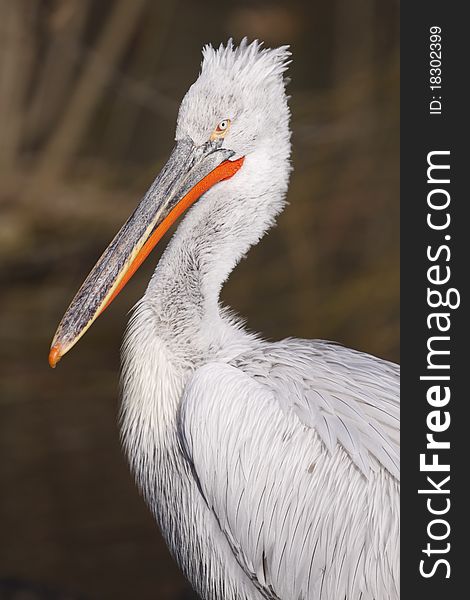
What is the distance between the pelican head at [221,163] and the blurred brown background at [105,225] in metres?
3.01

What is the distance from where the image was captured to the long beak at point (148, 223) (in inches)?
151

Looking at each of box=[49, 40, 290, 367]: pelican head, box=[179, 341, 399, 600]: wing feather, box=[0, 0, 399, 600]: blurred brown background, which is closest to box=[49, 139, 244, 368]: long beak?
box=[49, 40, 290, 367]: pelican head

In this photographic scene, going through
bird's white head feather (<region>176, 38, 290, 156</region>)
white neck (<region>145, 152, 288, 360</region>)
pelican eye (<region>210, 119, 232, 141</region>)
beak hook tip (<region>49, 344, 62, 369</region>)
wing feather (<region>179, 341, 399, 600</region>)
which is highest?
bird's white head feather (<region>176, 38, 290, 156</region>)

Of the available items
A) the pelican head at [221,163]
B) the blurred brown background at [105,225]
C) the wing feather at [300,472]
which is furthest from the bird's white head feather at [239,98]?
the blurred brown background at [105,225]

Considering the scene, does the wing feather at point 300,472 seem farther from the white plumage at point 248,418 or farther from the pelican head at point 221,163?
the pelican head at point 221,163

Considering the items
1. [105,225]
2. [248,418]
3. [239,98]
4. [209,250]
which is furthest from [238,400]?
[105,225]

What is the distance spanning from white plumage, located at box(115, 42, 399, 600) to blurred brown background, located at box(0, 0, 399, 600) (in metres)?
2.86

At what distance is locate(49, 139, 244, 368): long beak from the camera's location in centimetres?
384

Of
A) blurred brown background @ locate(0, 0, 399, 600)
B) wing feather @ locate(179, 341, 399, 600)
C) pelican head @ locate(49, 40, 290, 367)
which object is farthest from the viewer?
blurred brown background @ locate(0, 0, 399, 600)

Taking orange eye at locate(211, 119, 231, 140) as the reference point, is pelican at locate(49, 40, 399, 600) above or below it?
below

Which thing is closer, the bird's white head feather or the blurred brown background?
the bird's white head feather

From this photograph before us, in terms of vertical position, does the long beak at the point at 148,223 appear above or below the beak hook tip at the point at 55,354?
above

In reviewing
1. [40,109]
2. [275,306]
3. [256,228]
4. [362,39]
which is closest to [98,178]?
[40,109]

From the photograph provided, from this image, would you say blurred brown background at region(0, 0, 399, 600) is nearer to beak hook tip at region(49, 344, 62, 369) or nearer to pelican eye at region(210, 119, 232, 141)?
beak hook tip at region(49, 344, 62, 369)
